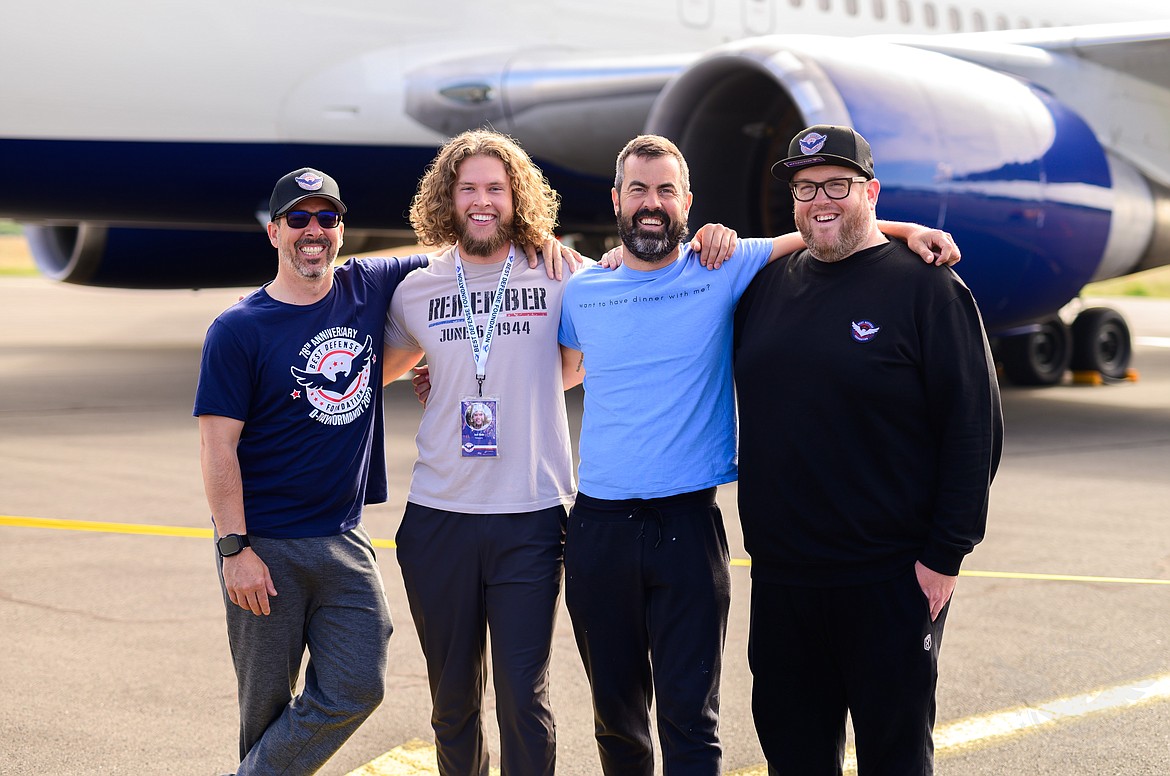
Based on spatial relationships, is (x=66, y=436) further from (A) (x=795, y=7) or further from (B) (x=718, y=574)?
(A) (x=795, y=7)

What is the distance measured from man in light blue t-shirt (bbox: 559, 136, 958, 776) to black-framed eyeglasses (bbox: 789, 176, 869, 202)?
0.50 feet

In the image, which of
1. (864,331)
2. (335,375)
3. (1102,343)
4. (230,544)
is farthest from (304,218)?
(1102,343)

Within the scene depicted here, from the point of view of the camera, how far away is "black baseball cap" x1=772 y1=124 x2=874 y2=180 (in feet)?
7.72

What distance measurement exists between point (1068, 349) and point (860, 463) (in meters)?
8.57

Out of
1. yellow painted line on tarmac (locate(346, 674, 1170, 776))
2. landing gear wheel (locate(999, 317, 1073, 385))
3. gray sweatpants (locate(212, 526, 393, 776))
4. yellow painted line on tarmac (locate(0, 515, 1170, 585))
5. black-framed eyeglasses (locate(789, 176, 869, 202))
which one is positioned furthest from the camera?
landing gear wheel (locate(999, 317, 1073, 385))

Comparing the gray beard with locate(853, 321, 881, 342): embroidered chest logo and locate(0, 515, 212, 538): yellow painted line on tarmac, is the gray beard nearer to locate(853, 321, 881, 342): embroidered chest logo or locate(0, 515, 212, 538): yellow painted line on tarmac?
locate(853, 321, 881, 342): embroidered chest logo

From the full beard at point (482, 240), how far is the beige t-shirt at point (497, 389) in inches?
1.9

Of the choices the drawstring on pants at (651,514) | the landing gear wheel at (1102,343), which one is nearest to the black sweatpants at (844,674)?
the drawstring on pants at (651,514)

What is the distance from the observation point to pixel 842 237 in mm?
2342

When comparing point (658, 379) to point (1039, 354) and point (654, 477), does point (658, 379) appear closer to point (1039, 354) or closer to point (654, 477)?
point (654, 477)

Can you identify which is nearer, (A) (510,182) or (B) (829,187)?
(B) (829,187)

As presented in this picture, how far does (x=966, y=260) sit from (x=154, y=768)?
17.0 ft

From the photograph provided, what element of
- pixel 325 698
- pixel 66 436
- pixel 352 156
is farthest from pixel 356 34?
pixel 325 698

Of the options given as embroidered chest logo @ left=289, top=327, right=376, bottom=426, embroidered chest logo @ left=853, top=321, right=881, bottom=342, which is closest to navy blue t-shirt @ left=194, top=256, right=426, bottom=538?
embroidered chest logo @ left=289, top=327, right=376, bottom=426
